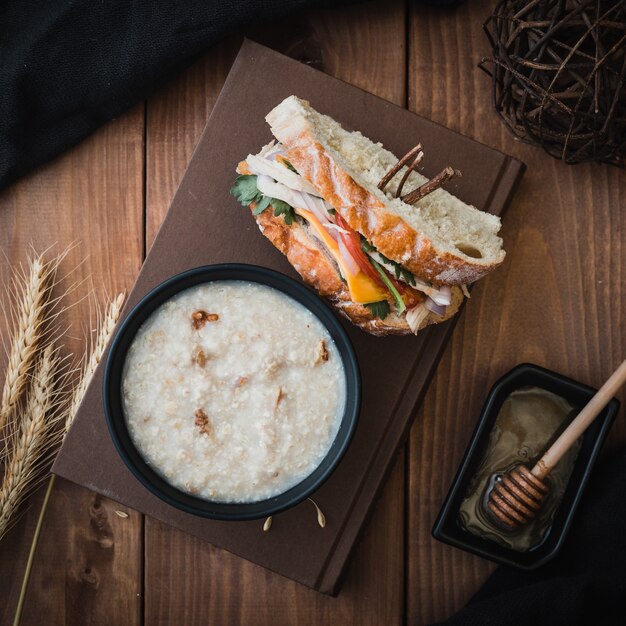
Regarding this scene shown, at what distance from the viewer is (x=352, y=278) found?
1.73m

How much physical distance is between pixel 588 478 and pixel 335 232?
1.00 m

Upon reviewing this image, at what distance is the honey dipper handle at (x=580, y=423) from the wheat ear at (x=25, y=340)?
1.54m

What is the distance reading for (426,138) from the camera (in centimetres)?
203

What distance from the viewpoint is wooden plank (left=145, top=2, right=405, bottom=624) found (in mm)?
2121

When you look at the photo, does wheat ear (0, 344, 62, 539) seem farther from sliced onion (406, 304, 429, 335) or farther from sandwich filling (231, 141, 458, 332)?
sliced onion (406, 304, 429, 335)

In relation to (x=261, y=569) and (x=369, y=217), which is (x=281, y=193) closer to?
(x=369, y=217)

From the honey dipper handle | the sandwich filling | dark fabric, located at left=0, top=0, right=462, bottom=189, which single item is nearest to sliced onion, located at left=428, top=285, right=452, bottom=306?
the sandwich filling

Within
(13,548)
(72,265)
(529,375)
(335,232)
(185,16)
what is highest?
(185,16)

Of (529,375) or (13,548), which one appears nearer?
(529,375)

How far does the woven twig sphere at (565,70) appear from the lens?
65.8 inches

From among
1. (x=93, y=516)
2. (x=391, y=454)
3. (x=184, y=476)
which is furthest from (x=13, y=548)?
(x=391, y=454)

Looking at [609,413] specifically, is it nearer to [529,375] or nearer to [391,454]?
[529,375]

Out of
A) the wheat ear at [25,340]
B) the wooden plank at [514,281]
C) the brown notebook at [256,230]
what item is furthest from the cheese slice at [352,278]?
the wheat ear at [25,340]

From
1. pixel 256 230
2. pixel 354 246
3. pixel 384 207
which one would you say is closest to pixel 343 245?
pixel 354 246
